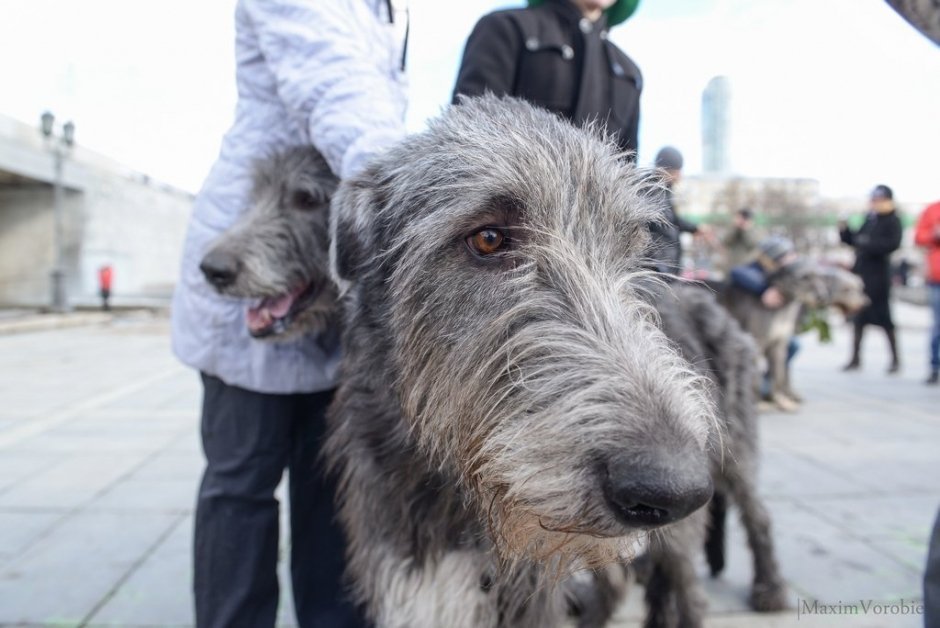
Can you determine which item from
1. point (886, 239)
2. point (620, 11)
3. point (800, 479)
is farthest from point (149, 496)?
point (886, 239)

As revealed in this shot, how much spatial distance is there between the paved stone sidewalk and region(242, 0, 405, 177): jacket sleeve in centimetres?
229

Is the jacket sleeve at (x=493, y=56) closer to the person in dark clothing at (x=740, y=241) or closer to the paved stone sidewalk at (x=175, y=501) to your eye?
the paved stone sidewalk at (x=175, y=501)

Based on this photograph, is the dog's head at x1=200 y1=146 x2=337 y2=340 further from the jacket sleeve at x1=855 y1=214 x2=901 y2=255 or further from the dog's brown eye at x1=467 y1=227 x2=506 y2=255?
the jacket sleeve at x1=855 y1=214 x2=901 y2=255

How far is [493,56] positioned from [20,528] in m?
3.71

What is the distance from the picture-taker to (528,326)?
5.18 feet

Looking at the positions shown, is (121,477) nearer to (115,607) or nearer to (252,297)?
(115,607)

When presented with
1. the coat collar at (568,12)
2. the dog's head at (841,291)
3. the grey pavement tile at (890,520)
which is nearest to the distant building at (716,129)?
the dog's head at (841,291)

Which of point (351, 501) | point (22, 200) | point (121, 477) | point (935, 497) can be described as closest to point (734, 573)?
point (935, 497)

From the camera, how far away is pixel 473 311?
171 centimetres

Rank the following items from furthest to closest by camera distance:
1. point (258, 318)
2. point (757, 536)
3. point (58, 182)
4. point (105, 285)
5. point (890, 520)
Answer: point (105, 285) → point (58, 182) → point (890, 520) → point (757, 536) → point (258, 318)

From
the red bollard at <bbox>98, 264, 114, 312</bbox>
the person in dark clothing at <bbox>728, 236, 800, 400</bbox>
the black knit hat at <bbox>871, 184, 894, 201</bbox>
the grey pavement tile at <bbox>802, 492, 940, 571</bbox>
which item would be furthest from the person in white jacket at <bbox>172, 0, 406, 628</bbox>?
the red bollard at <bbox>98, 264, 114, 312</bbox>

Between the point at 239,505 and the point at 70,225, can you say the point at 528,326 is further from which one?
the point at 70,225

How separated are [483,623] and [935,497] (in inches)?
158

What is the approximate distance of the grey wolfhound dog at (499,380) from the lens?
4.37ft
